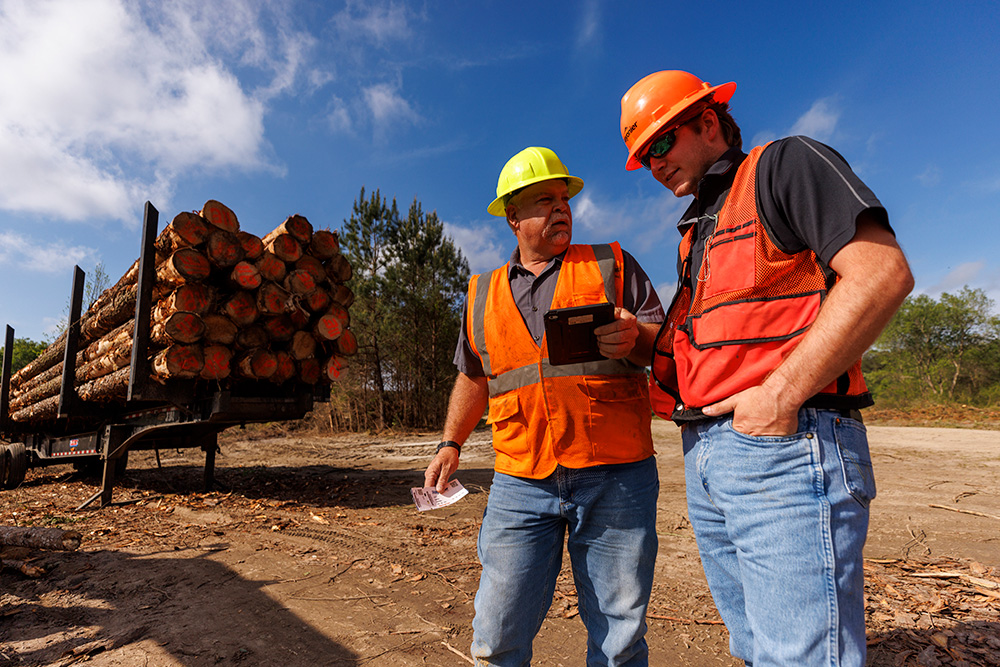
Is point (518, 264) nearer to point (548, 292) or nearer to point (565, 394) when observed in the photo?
point (548, 292)

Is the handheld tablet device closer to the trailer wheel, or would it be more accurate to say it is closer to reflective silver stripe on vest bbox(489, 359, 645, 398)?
reflective silver stripe on vest bbox(489, 359, 645, 398)

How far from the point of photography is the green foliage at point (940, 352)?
30.6 m

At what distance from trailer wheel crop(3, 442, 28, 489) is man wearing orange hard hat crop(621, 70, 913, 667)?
10943 millimetres

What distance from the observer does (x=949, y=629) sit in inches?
106

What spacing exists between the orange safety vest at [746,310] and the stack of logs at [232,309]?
5335 millimetres

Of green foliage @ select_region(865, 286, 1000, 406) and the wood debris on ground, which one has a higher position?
green foliage @ select_region(865, 286, 1000, 406)

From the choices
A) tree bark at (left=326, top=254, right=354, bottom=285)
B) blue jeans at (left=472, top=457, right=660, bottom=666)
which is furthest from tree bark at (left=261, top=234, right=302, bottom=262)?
blue jeans at (left=472, top=457, right=660, bottom=666)

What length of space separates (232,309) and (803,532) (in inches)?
229

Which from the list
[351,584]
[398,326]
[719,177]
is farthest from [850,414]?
[398,326]

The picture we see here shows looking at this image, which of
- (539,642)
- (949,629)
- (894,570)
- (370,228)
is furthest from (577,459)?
(370,228)

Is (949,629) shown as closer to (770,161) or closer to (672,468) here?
(770,161)

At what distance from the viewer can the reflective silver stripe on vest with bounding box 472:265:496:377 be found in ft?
7.02

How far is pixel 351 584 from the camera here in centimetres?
358

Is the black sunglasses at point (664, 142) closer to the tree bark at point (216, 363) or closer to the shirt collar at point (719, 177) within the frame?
the shirt collar at point (719, 177)
